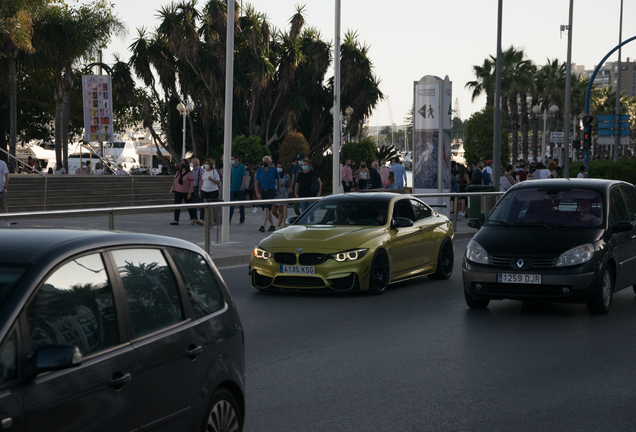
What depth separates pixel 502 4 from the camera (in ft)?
103

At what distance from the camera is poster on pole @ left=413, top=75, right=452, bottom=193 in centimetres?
2642

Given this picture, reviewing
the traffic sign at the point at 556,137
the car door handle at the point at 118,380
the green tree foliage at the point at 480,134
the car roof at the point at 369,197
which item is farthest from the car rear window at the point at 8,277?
the green tree foliage at the point at 480,134

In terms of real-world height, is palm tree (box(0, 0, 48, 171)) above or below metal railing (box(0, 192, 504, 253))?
above

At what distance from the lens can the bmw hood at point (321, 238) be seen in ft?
37.8

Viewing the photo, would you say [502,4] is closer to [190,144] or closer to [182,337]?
[190,144]

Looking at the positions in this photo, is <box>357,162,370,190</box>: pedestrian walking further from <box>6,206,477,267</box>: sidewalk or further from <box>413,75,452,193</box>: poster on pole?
<box>6,206,477,267</box>: sidewalk

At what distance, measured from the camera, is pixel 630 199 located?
1155 centimetres

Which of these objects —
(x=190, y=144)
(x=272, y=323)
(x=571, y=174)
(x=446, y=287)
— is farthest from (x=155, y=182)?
(x=272, y=323)

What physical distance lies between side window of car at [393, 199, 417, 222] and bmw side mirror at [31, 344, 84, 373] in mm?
9902

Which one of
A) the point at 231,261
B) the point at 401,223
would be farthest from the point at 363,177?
the point at 401,223

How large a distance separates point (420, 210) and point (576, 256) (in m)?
3.98

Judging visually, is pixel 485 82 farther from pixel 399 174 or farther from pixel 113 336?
pixel 113 336

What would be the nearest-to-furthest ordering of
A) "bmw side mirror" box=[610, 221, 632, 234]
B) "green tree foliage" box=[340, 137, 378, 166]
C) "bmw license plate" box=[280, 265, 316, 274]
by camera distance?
"bmw side mirror" box=[610, 221, 632, 234] → "bmw license plate" box=[280, 265, 316, 274] → "green tree foliage" box=[340, 137, 378, 166]

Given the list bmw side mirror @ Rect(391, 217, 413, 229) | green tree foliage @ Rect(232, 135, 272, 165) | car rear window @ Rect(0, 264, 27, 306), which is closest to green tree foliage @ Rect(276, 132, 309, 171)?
green tree foliage @ Rect(232, 135, 272, 165)
